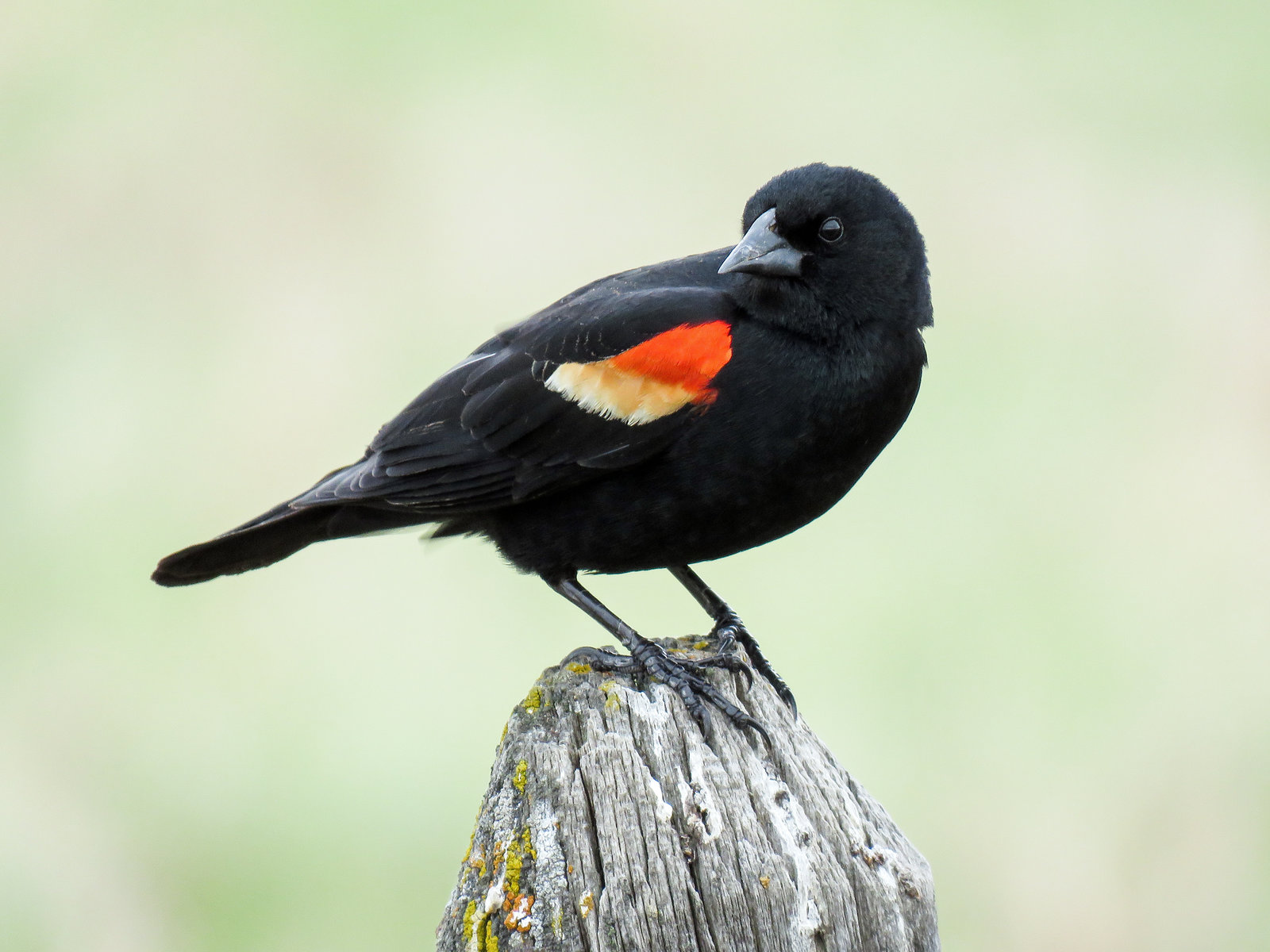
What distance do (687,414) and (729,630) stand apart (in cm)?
69

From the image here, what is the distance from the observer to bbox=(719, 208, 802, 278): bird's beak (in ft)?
11.3

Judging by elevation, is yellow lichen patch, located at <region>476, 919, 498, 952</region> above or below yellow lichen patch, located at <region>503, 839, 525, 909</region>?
below

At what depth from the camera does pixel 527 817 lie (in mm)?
2398

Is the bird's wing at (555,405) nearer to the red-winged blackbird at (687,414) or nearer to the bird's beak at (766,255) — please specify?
the red-winged blackbird at (687,414)

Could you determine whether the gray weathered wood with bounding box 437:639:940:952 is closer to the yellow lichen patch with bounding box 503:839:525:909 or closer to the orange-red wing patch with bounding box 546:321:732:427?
the yellow lichen patch with bounding box 503:839:525:909

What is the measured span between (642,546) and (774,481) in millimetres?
415

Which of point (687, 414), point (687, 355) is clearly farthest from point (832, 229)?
point (687, 414)

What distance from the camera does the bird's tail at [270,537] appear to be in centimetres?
380

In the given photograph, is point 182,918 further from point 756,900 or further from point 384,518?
point 756,900

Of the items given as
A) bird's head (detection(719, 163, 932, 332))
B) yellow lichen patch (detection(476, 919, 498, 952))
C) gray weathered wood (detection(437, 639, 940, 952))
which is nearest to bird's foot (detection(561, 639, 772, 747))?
gray weathered wood (detection(437, 639, 940, 952))

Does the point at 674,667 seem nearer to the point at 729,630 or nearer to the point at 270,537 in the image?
the point at 729,630

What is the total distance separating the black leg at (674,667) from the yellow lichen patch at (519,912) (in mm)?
557

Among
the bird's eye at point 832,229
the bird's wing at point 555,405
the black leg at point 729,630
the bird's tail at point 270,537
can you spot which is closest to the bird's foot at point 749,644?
the black leg at point 729,630

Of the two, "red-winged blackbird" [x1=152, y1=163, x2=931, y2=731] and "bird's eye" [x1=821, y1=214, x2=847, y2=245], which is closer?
"red-winged blackbird" [x1=152, y1=163, x2=931, y2=731]
